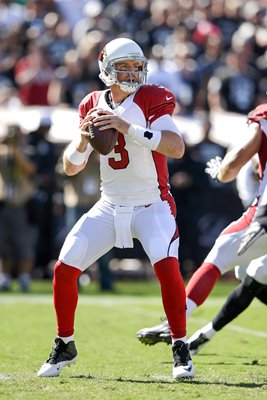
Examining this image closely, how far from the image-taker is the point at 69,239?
563cm

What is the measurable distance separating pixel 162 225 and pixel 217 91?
26.7 feet

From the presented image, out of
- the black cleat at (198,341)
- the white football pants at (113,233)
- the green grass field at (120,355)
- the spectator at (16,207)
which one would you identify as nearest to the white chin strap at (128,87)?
the white football pants at (113,233)

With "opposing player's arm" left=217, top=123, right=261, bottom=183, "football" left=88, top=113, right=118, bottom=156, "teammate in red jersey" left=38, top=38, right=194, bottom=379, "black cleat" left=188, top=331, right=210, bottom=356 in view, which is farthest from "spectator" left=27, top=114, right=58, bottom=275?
"football" left=88, top=113, right=118, bottom=156

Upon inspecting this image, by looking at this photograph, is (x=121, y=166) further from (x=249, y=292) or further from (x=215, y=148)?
(x=215, y=148)

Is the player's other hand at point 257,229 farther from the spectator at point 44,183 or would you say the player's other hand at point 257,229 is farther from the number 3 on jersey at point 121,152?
the spectator at point 44,183

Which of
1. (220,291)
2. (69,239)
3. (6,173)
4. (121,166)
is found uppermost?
(121,166)

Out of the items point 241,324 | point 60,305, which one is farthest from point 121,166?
point 241,324

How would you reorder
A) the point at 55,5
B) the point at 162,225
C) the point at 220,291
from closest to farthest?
the point at 162,225
the point at 220,291
the point at 55,5

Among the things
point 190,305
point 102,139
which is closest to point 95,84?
point 190,305

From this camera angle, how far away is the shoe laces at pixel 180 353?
5492mm

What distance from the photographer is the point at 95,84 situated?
1289 cm

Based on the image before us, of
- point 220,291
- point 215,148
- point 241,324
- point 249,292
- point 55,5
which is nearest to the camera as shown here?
point 249,292

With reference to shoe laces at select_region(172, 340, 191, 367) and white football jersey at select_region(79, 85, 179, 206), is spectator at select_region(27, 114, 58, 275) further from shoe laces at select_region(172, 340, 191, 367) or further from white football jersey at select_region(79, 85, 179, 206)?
shoe laces at select_region(172, 340, 191, 367)

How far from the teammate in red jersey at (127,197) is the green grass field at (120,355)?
0.94ft
